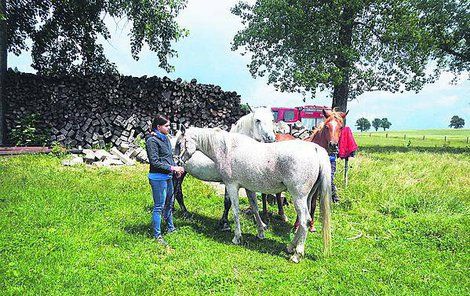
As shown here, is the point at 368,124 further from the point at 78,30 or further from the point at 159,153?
the point at 159,153

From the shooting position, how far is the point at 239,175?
610 cm

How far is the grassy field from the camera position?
4.66 meters

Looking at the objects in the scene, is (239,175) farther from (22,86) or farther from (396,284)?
(22,86)

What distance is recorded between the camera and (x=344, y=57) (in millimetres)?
19312

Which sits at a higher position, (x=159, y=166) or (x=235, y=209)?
(x=159, y=166)

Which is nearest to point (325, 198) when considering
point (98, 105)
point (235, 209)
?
point (235, 209)

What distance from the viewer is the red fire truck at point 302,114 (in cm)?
2203

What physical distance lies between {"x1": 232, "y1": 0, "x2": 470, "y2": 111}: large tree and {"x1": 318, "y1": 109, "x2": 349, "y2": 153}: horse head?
40.0ft

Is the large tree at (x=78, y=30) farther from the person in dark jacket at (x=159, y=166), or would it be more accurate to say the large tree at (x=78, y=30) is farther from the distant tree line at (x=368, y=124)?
the distant tree line at (x=368, y=124)

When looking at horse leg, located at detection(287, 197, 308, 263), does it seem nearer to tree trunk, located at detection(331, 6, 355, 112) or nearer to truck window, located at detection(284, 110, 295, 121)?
tree trunk, located at detection(331, 6, 355, 112)

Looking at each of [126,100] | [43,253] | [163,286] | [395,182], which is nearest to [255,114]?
[163,286]

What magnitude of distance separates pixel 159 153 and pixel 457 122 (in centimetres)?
14588

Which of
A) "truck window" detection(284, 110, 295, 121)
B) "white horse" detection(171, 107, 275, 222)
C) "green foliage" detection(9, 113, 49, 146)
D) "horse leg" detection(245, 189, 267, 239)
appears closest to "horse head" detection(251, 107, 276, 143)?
"white horse" detection(171, 107, 275, 222)

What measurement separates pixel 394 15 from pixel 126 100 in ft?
52.8
